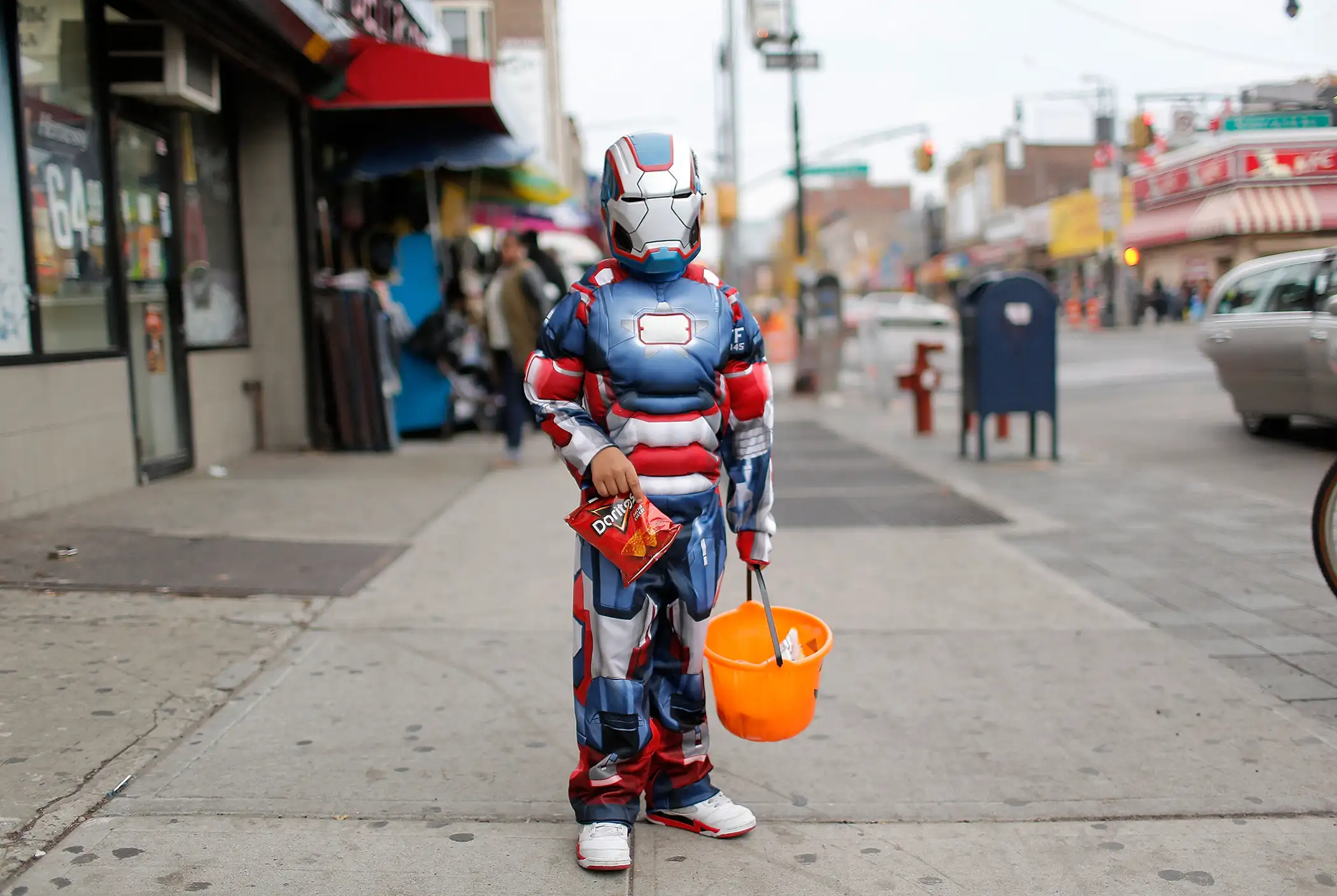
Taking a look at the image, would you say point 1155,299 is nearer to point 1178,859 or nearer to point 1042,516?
point 1042,516

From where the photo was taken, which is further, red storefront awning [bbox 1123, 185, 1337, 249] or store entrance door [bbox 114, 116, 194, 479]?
red storefront awning [bbox 1123, 185, 1337, 249]

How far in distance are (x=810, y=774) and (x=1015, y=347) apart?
6807 mm

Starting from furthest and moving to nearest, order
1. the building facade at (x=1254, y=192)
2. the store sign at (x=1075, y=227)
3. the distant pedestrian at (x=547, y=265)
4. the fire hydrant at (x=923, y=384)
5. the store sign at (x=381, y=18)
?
the store sign at (x=1075, y=227) → the fire hydrant at (x=923, y=384) → the store sign at (x=381, y=18) → the distant pedestrian at (x=547, y=265) → the building facade at (x=1254, y=192)

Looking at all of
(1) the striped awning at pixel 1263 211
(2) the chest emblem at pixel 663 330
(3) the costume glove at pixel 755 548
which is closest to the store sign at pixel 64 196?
(2) the chest emblem at pixel 663 330

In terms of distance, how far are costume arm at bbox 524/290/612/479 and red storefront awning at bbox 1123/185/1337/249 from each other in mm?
6494

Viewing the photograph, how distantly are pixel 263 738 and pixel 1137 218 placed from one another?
2746 centimetres

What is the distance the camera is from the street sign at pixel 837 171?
19.4 m

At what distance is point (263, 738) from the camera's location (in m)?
3.75

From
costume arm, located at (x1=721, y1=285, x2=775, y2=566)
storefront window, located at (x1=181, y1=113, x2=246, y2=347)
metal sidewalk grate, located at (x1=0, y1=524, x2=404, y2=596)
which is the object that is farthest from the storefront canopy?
costume arm, located at (x1=721, y1=285, x2=775, y2=566)

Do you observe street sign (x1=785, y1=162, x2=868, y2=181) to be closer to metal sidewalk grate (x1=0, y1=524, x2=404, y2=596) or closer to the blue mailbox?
the blue mailbox

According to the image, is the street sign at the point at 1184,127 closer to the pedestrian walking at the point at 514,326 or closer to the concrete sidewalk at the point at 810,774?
the pedestrian walking at the point at 514,326

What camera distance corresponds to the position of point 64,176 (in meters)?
6.70

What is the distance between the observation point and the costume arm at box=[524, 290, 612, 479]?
2.95 m

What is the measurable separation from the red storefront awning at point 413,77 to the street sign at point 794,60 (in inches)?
403
